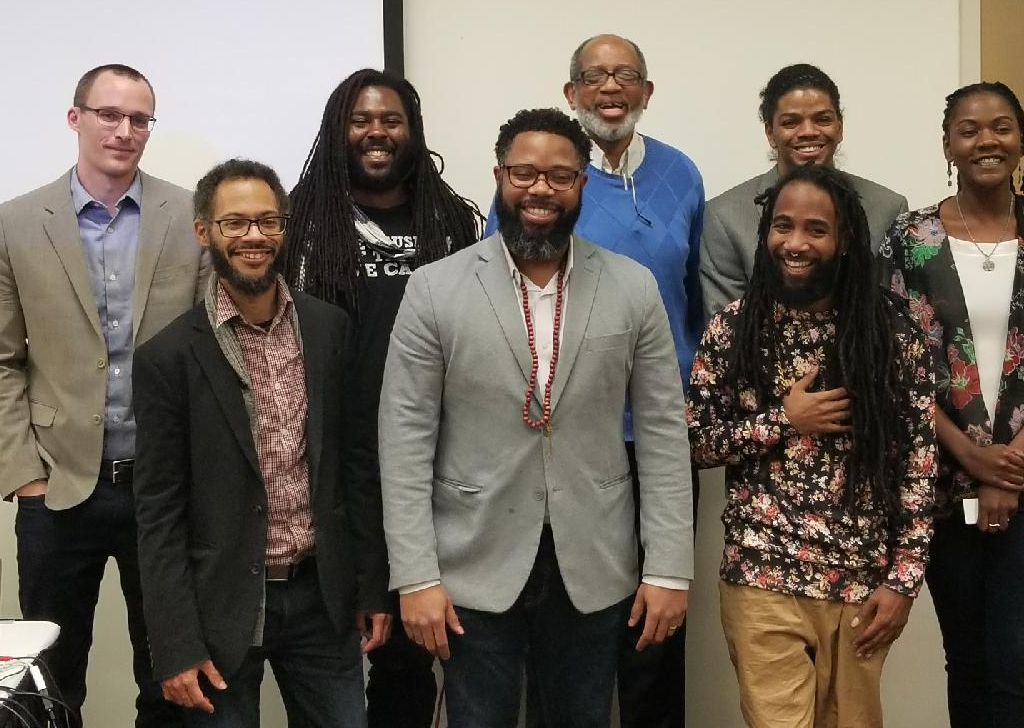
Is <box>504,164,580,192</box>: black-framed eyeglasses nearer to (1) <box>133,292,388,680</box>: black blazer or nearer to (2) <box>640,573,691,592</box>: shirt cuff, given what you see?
(1) <box>133,292,388,680</box>: black blazer

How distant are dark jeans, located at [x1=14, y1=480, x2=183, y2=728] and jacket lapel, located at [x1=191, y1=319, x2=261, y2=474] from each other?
662 mm

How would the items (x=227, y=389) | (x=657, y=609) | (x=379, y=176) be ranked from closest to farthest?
(x=227, y=389) < (x=657, y=609) < (x=379, y=176)

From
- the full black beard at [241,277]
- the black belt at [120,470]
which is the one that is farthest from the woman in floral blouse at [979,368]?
the black belt at [120,470]

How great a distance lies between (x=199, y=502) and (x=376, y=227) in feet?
2.81

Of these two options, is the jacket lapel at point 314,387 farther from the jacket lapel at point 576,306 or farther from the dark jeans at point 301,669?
the jacket lapel at point 576,306

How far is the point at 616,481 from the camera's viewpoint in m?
A: 2.11

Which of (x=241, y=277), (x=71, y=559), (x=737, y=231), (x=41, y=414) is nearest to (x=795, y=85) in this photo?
(x=737, y=231)

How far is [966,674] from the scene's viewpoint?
2.46 metres

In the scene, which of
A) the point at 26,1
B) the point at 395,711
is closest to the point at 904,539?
the point at 395,711

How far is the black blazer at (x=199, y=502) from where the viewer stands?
1.96 m

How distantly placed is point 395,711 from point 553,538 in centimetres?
92

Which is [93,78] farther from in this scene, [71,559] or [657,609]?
[657,609]

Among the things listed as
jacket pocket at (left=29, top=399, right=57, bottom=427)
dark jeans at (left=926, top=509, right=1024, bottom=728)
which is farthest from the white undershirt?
jacket pocket at (left=29, top=399, right=57, bottom=427)

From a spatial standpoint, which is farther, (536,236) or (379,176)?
(379,176)
